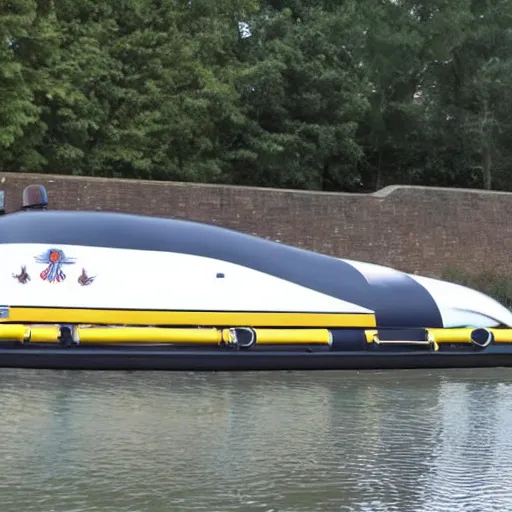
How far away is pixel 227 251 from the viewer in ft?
22.3

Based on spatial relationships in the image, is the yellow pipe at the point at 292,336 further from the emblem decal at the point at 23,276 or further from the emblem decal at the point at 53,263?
the emblem decal at the point at 23,276

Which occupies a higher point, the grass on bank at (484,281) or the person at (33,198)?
the person at (33,198)

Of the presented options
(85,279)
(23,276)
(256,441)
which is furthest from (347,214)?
(256,441)

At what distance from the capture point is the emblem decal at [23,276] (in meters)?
6.50

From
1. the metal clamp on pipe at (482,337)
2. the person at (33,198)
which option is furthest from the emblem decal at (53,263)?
the metal clamp on pipe at (482,337)

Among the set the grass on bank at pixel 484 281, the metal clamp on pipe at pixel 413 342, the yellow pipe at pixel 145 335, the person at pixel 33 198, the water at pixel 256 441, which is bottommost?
the water at pixel 256 441

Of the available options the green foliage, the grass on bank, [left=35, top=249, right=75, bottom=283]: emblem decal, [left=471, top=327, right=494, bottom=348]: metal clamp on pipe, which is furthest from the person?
the grass on bank

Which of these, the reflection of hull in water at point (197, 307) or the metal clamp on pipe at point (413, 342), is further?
the metal clamp on pipe at point (413, 342)

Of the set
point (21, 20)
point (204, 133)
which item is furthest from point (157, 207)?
point (204, 133)

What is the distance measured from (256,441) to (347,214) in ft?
37.6

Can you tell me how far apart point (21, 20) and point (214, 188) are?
15.2ft

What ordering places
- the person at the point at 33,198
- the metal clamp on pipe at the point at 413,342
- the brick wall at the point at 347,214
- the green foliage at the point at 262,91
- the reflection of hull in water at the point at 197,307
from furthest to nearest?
the green foliage at the point at 262,91 < the brick wall at the point at 347,214 < the person at the point at 33,198 < the metal clamp on pipe at the point at 413,342 < the reflection of hull in water at the point at 197,307

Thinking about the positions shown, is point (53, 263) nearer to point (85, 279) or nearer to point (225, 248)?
point (85, 279)

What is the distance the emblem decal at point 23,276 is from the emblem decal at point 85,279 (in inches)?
14.2
